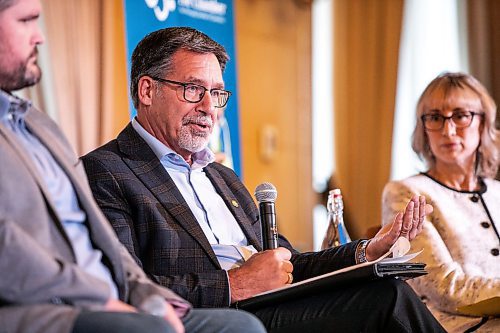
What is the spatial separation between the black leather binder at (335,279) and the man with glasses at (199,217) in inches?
1.4

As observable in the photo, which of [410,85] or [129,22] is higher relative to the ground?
[129,22]

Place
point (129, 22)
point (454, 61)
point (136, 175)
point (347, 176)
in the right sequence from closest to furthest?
point (136, 175), point (129, 22), point (454, 61), point (347, 176)

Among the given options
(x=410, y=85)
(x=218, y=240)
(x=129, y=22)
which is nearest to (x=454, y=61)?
(x=410, y=85)

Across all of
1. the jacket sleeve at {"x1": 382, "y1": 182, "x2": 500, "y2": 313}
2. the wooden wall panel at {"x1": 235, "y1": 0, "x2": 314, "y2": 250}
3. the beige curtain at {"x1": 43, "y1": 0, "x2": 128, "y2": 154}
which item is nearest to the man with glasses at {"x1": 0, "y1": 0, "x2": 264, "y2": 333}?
the jacket sleeve at {"x1": 382, "y1": 182, "x2": 500, "y2": 313}

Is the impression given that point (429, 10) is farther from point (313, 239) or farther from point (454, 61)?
point (313, 239)

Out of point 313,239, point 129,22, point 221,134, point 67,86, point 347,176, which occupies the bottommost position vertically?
point 313,239

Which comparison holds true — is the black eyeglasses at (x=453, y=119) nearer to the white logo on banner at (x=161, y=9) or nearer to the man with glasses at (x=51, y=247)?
the white logo on banner at (x=161, y=9)

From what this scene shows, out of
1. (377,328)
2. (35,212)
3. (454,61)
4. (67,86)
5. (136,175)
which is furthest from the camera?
(454,61)

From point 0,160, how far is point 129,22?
3009 millimetres

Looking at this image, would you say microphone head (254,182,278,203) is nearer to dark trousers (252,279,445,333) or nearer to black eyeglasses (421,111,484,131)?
dark trousers (252,279,445,333)

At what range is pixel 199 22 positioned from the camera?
204 inches

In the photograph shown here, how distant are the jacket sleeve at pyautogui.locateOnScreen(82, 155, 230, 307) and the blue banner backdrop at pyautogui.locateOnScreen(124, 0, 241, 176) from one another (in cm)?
199

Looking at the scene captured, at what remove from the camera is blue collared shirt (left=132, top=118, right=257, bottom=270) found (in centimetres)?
273

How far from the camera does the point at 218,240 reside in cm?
275
